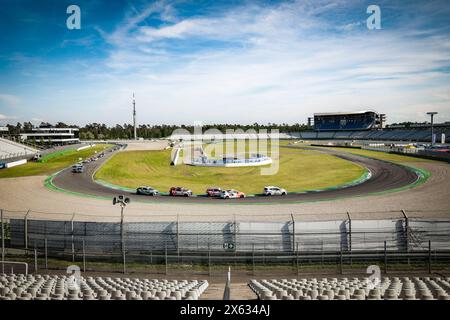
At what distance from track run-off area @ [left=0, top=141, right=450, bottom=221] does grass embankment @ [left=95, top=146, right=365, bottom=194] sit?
376cm

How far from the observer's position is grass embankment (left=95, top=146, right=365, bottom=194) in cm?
4103

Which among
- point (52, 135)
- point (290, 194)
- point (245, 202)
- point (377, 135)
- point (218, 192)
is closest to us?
point (245, 202)

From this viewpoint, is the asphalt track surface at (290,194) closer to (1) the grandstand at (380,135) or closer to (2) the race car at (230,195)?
(2) the race car at (230,195)

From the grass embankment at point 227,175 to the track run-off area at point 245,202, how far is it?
12.4 ft

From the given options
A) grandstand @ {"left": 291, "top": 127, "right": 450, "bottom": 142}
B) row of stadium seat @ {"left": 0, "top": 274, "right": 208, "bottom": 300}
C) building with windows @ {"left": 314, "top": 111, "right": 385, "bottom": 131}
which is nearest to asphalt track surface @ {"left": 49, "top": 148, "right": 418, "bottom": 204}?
row of stadium seat @ {"left": 0, "top": 274, "right": 208, "bottom": 300}

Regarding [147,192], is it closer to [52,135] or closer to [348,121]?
[348,121]

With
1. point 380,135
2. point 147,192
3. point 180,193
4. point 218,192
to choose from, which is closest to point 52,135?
point 147,192

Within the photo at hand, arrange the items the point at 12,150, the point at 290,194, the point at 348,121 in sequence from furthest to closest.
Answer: the point at 348,121, the point at 12,150, the point at 290,194

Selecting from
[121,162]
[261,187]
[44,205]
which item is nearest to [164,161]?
[121,162]

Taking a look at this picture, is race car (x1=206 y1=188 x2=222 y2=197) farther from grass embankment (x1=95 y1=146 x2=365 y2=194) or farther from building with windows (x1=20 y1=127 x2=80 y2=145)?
building with windows (x1=20 y1=127 x2=80 y2=145)

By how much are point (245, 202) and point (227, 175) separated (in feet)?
55.6

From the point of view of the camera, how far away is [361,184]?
3903 centimetres

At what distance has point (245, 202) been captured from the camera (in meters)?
31.7

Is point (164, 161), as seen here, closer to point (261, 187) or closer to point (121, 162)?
point (121, 162)
